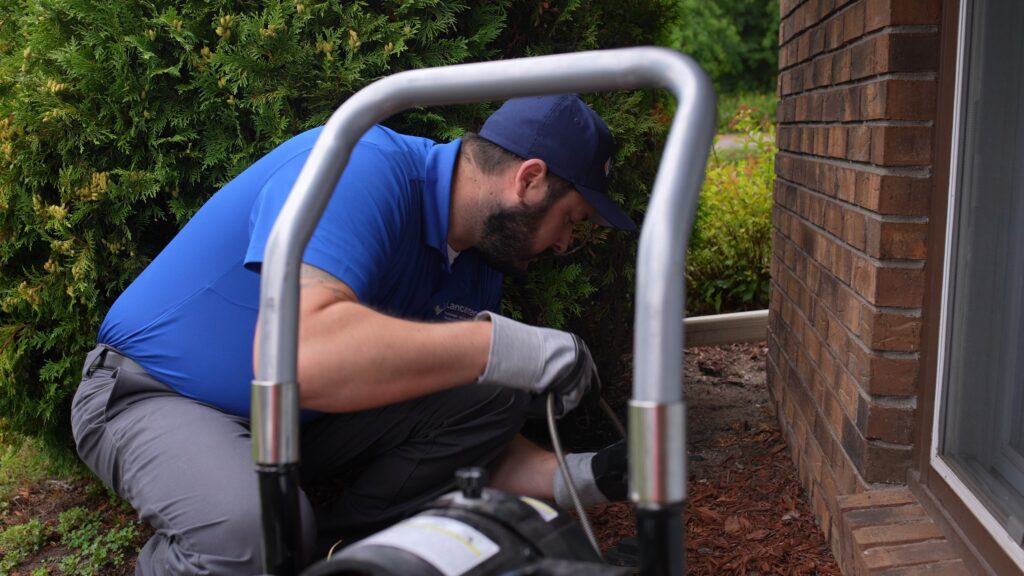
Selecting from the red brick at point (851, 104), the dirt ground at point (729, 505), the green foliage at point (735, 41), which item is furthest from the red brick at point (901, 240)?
the green foliage at point (735, 41)

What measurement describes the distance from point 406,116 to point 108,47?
0.91 meters

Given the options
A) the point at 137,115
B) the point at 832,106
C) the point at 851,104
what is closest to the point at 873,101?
the point at 851,104

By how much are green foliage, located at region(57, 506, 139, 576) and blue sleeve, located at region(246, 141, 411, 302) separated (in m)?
1.36

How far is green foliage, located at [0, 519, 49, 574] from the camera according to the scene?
2.89 meters

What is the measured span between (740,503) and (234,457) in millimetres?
1636

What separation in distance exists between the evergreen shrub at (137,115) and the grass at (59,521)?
34 centimetres

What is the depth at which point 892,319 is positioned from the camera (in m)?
2.19

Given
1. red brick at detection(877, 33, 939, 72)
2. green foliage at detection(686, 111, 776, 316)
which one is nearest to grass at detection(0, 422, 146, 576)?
red brick at detection(877, 33, 939, 72)

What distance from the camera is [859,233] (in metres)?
2.31

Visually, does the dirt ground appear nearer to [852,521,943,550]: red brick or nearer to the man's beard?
[852,521,943,550]: red brick

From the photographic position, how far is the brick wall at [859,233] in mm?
2123

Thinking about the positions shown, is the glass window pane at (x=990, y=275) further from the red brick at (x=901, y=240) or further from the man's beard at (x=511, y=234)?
the man's beard at (x=511, y=234)

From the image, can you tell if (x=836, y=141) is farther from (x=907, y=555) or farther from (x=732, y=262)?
(x=732, y=262)

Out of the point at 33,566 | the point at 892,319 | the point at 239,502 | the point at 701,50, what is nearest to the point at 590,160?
Result: the point at 892,319
